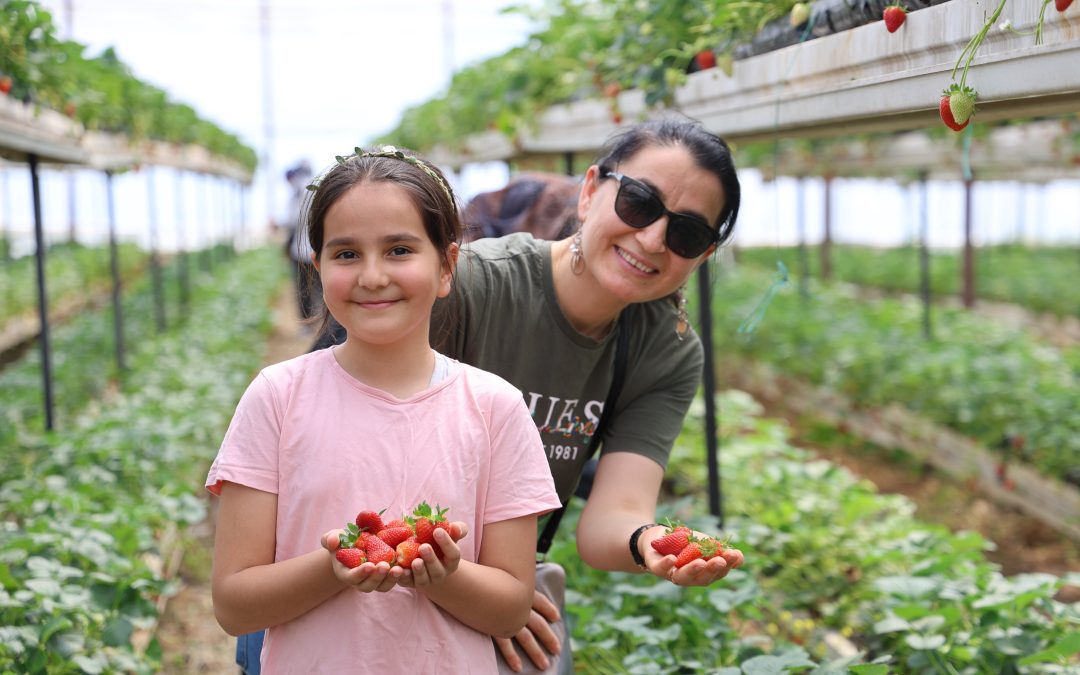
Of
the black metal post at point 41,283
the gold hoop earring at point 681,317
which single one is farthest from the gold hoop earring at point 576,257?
the black metal post at point 41,283

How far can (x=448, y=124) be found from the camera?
8523 mm

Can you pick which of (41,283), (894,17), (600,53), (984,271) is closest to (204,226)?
(984,271)

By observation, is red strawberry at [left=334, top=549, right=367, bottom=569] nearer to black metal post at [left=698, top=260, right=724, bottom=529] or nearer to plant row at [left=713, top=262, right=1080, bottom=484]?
black metal post at [left=698, top=260, right=724, bottom=529]

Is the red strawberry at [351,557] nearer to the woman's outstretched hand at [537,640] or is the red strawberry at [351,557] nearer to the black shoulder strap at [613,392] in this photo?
the woman's outstretched hand at [537,640]

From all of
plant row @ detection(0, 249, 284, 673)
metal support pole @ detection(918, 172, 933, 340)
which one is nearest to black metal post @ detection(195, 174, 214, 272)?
plant row @ detection(0, 249, 284, 673)

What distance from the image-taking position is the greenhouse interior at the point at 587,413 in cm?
158

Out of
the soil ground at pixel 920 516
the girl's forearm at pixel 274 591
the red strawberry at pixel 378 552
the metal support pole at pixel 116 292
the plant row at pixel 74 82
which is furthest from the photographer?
the metal support pole at pixel 116 292

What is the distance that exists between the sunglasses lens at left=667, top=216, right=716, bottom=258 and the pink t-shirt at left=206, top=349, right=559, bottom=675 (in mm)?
600

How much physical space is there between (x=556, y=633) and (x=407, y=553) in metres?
0.72

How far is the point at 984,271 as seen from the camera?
14242 mm

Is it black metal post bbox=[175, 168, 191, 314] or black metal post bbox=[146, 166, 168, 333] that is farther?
black metal post bbox=[175, 168, 191, 314]

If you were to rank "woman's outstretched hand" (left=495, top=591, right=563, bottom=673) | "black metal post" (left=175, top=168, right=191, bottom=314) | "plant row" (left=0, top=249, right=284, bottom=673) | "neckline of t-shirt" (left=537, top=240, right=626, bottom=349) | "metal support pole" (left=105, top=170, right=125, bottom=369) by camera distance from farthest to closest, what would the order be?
"black metal post" (left=175, top=168, right=191, bottom=314), "metal support pole" (left=105, top=170, right=125, bottom=369), "plant row" (left=0, top=249, right=284, bottom=673), "neckline of t-shirt" (left=537, top=240, right=626, bottom=349), "woman's outstretched hand" (left=495, top=591, right=563, bottom=673)

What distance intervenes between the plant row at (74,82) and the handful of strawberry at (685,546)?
11.0ft

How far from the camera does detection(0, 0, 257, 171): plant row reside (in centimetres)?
429
